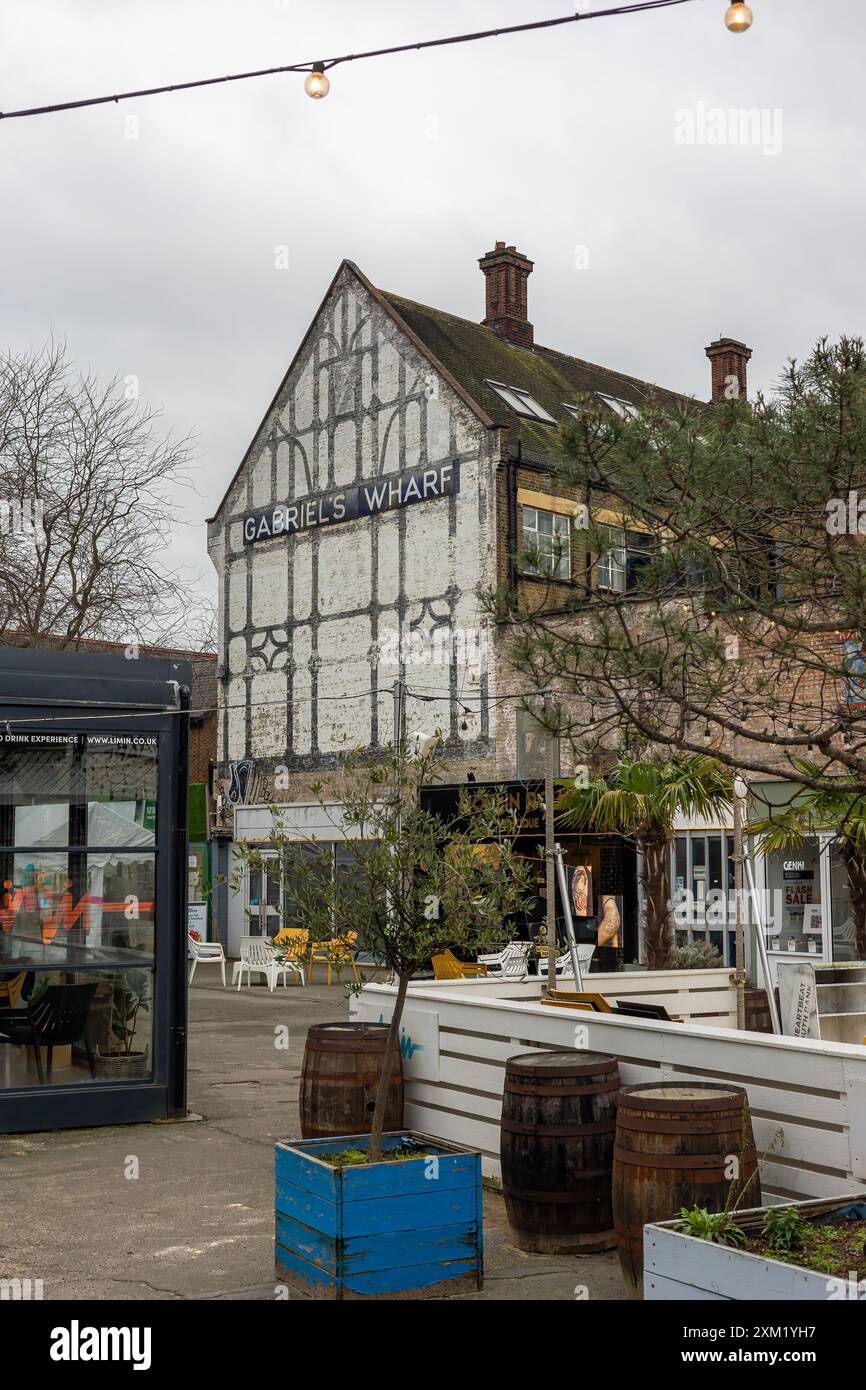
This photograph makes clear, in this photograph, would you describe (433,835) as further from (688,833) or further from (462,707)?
(462,707)

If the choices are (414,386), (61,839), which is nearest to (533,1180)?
(61,839)

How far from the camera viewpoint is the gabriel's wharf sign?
25141mm

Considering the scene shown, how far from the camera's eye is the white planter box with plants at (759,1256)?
4.27 m

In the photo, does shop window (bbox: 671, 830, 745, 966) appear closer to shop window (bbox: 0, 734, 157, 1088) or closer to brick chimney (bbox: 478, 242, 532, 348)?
shop window (bbox: 0, 734, 157, 1088)

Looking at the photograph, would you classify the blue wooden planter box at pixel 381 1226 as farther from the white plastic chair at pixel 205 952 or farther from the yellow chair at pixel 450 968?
the white plastic chair at pixel 205 952

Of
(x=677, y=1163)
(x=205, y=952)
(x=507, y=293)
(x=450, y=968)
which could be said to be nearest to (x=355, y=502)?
(x=507, y=293)

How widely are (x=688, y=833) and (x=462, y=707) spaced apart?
536cm

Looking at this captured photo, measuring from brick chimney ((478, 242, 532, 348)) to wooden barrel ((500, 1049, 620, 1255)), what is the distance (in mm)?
24984

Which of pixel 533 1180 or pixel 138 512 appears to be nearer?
pixel 533 1180

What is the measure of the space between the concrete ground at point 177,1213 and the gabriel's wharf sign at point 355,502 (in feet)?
48.9

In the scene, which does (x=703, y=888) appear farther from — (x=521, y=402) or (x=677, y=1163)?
(x=677, y=1163)

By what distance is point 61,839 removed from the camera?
9938 mm

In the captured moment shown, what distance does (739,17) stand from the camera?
545cm

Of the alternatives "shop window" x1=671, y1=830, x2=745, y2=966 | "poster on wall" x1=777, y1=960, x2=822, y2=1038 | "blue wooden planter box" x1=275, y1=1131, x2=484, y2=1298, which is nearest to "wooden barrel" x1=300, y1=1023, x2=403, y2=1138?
"blue wooden planter box" x1=275, y1=1131, x2=484, y2=1298
